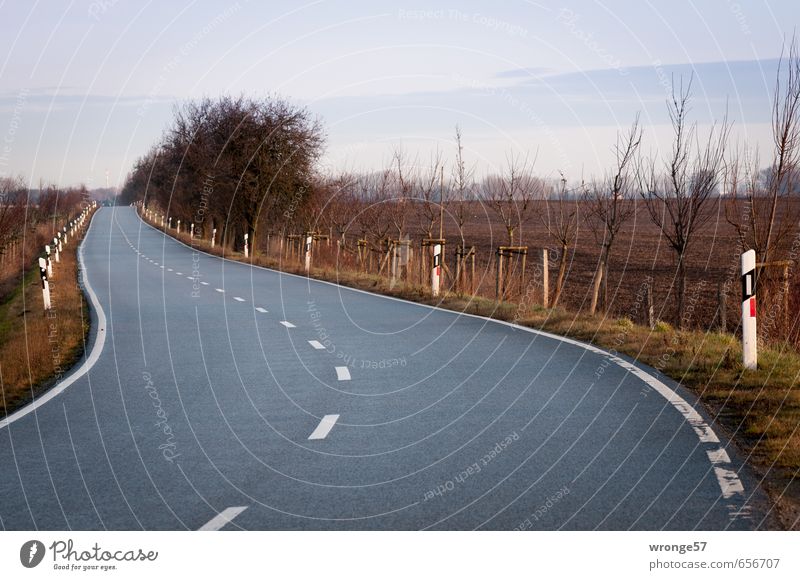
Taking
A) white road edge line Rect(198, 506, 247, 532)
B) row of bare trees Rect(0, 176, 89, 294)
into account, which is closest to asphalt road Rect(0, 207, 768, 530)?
white road edge line Rect(198, 506, 247, 532)

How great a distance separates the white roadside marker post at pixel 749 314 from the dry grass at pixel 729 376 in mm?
176

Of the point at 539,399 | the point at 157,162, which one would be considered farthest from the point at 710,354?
the point at 157,162

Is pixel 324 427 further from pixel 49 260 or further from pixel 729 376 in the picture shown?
pixel 49 260

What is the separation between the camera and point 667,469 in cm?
738

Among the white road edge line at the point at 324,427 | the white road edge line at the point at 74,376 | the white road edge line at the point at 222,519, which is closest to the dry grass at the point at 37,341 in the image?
the white road edge line at the point at 74,376

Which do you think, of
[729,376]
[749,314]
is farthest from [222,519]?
[749,314]

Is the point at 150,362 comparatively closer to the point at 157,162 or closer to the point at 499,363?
the point at 499,363

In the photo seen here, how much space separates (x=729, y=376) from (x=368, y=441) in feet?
16.6

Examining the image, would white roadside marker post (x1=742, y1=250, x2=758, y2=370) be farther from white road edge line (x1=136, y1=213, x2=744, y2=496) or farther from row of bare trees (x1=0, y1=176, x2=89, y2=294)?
row of bare trees (x1=0, y1=176, x2=89, y2=294)

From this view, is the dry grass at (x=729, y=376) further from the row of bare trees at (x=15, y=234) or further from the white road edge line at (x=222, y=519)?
the row of bare trees at (x=15, y=234)

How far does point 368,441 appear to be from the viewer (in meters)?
8.55

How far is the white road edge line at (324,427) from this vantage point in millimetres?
8803

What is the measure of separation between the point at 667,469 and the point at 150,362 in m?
8.43

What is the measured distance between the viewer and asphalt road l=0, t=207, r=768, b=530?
6305 millimetres
